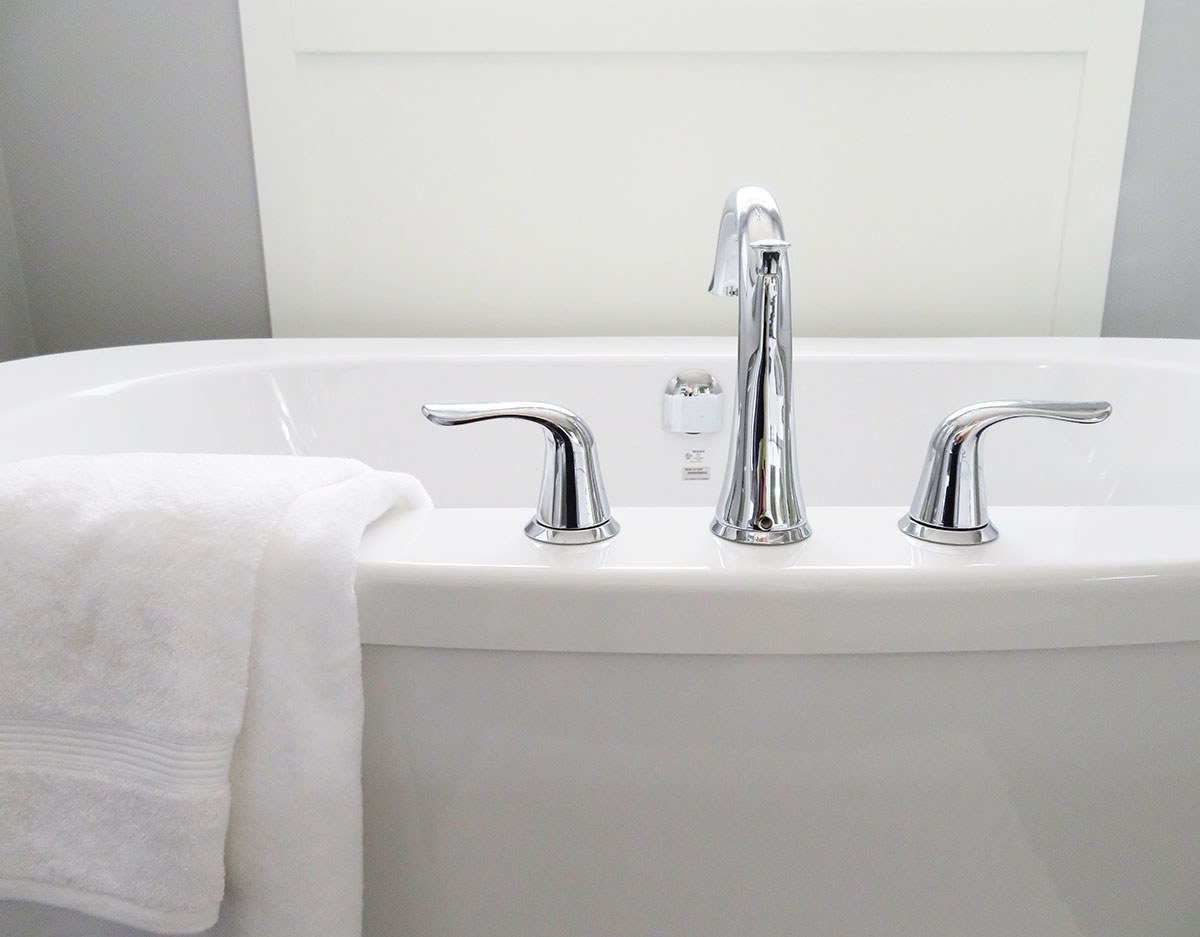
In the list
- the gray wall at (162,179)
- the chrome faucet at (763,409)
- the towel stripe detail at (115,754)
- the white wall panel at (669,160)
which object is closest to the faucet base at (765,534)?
the chrome faucet at (763,409)

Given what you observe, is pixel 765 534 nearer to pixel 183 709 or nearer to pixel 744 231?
pixel 744 231

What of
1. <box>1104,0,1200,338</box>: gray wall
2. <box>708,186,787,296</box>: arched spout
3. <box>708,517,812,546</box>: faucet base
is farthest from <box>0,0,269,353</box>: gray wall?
<box>1104,0,1200,338</box>: gray wall

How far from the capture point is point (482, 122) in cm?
124

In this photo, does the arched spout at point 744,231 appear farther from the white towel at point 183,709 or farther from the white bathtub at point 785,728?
the white towel at point 183,709

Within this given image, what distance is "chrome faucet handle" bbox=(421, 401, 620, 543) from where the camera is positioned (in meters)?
0.53

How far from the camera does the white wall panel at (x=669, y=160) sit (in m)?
1.19

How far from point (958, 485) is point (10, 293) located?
1376 mm

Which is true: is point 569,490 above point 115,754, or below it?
above

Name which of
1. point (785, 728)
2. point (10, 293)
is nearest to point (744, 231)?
point (785, 728)

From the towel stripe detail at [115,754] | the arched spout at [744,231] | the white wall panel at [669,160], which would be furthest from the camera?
the white wall panel at [669,160]

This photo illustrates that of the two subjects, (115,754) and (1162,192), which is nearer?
(115,754)

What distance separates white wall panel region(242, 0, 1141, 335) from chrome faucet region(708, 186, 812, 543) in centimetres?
71

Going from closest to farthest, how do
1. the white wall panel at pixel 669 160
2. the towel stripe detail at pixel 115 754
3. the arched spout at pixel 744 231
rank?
the towel stripe detail at pixel 115 754 → the arched spout at pixel 744 231 → the white wall panel at pixel 669 160

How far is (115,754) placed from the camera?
47 cm
